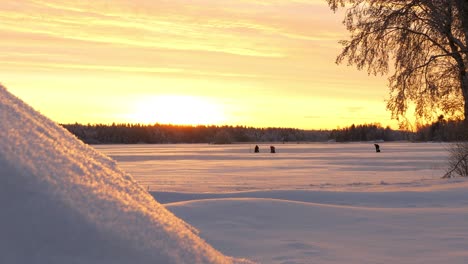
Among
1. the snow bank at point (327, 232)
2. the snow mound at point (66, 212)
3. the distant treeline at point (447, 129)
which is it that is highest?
the distant treeline at point (447, 129)

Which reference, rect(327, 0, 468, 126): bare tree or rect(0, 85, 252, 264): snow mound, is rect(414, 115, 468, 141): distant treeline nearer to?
rect(327, 0, 468, 126): bare tree

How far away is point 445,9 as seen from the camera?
14.0 m

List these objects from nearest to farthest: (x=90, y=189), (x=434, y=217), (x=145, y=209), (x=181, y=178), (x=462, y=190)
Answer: (x=90, y=189) → (x=145, y=209) → (x=434, y=217) → (x=462, y=190) → (x=181, y=178)

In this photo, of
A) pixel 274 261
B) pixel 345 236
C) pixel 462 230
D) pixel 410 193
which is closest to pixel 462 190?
pixel 410 193

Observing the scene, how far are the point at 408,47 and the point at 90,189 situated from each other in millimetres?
14133

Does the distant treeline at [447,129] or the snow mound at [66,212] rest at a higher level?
the distant treeline at [447,129]

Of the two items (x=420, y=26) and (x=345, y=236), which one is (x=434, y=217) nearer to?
(x=345, y=236)

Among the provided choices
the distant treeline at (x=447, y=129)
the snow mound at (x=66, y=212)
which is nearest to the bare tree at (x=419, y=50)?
the distant treeline at (x=447, y=129)

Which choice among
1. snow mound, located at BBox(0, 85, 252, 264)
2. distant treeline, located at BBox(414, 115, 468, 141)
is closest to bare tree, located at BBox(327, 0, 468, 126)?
distant treeline, located at BBox(414, 115, 468, 141)

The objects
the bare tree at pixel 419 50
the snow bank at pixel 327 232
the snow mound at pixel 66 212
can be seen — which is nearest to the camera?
the snow mound at pixel 66 212

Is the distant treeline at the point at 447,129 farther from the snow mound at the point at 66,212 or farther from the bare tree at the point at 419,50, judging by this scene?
the snow mound at the point at 66,212

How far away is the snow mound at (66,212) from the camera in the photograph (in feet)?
4.03

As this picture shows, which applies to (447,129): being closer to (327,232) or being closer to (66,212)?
(327,232)

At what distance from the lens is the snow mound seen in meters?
1.23
